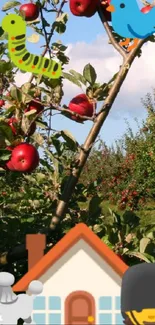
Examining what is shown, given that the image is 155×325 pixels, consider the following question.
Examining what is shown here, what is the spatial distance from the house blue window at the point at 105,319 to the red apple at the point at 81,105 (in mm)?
912

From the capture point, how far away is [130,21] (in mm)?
2682

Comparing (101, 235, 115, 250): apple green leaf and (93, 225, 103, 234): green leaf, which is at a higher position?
(93, 225, 103, 234): green leaf

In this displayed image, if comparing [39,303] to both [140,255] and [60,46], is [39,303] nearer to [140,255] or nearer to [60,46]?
[140,255]

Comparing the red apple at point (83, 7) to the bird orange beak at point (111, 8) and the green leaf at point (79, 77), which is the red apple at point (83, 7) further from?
the green leaf at point (79, 77)

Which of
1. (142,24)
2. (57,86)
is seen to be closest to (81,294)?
(57,86)

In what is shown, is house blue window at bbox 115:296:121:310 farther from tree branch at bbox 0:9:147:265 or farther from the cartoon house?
tree branch at bbox 0:9:147:265

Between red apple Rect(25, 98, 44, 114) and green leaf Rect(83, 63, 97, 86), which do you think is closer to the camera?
green leaf Rect(83, 63, 97, 86)

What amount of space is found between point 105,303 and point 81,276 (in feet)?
0.32

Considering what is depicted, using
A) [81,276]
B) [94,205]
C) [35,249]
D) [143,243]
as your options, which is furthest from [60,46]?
[81,276]

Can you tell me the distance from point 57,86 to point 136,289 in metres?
0.99

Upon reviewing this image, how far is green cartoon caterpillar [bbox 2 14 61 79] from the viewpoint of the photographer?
2.57m

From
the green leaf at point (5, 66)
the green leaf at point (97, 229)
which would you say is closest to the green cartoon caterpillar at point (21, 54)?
the green leaf at point (5, 66)

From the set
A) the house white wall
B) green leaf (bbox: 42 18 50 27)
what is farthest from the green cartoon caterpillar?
the house white wall

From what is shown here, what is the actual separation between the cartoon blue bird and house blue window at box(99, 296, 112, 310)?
3.60 feet
